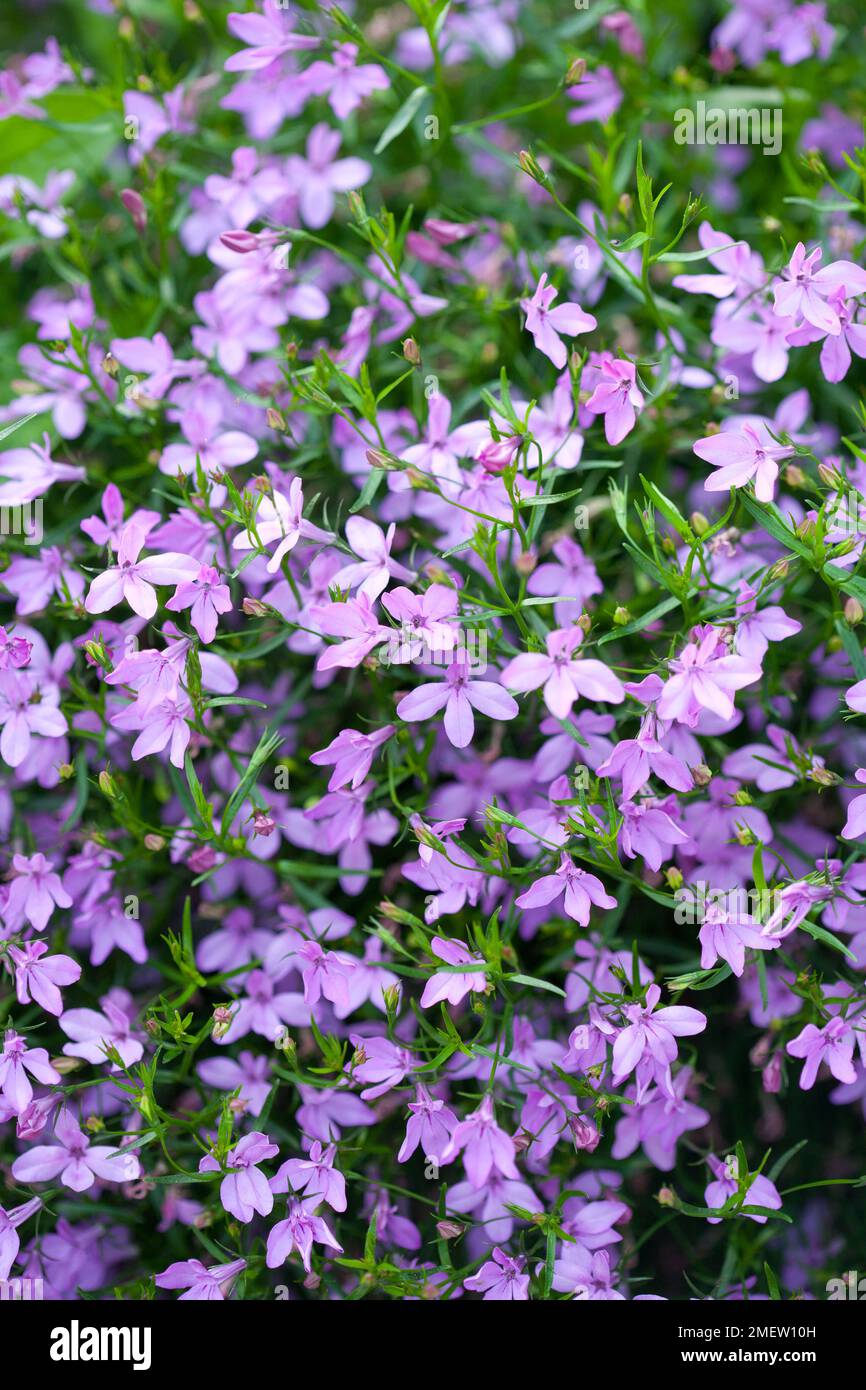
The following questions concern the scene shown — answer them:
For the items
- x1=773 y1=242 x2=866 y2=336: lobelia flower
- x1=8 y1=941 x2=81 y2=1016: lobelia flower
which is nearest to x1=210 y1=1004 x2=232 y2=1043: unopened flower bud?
x1=8 y1=941 x2=81 y2=1016: lobelia flower

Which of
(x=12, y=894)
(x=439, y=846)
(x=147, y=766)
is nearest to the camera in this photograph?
(x=439, y=846)

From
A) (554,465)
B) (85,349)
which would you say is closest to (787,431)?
(554,465)

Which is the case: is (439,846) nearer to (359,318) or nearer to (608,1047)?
(608,1047)

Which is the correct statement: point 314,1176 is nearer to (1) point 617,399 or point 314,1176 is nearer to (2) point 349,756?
(2) point 349,756

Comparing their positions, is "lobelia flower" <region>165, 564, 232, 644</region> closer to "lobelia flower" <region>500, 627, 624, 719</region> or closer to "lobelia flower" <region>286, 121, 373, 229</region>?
"lobelia flower" <region>500, 627, 624, 719</region>

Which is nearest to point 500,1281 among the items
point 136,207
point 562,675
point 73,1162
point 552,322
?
point 73,1162
